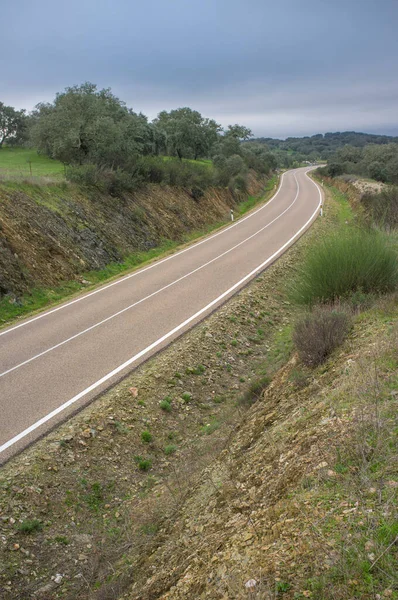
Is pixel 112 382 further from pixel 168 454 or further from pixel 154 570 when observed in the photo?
pixel 154 570

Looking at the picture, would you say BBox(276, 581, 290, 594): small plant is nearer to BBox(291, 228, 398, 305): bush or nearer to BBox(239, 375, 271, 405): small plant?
BBox(239, 375, 271, 405): small plant

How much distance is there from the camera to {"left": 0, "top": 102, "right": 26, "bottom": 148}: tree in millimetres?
62566

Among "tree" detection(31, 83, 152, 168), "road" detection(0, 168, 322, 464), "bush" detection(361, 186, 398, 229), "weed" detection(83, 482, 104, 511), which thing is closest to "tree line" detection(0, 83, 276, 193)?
"tree" detection(31, 83, 152, 168)

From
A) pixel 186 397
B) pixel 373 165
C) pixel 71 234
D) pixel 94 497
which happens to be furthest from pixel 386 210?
pixel 373 165

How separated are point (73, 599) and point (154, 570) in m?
1.17

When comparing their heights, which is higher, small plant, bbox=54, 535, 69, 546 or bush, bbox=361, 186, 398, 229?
bush, bbox=361, 186, 398, 229

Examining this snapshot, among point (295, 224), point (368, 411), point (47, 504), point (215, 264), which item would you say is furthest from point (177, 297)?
point (295, 224)

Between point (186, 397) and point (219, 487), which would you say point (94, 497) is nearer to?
point (219, 487)

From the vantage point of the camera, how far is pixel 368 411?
18.1 feet

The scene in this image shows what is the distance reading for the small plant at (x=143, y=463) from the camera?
26.6 ft

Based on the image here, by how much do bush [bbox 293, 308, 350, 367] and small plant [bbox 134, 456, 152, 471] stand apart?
135 inches

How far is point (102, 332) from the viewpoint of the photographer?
12.6 meters

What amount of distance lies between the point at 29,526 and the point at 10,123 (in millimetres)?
67766

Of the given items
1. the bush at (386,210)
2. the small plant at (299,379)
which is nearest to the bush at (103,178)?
the bush at (386,210)
